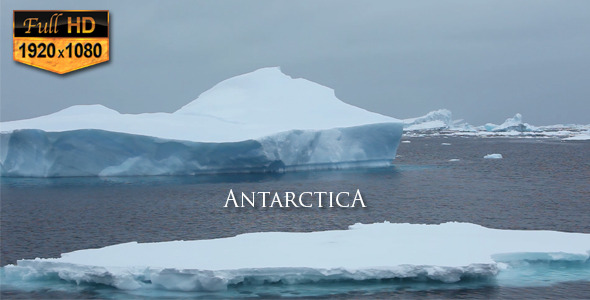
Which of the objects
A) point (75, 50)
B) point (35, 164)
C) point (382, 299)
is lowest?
point (382, 299)

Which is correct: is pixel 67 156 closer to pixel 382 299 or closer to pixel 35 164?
pixel 35 164

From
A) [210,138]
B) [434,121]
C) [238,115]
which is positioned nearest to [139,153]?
[210,138]

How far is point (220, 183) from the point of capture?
Answer: 91.7ft

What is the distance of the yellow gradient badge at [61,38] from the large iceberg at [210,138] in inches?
483

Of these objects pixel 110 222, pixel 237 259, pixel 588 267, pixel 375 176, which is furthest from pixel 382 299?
pixel 375 176

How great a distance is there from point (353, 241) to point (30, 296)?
6075 mm

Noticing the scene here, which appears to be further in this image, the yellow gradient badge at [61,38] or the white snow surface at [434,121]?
the white snow surface at [434,121]

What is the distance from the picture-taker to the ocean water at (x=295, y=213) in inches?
390

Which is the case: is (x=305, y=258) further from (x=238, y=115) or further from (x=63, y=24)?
(x=238, y=115)

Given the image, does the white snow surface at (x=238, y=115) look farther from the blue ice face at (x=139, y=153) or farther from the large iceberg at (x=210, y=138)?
the blue ice face at (x=139, y=153)

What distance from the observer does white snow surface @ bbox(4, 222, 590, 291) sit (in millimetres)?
9844

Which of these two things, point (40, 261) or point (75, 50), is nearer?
point (40, 261)

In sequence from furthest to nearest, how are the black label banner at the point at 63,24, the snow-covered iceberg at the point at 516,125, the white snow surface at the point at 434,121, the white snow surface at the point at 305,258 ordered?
the white snow surface at the point at 434,121, the snow-covered iceberg at the point at 516,125, the black label banner at the point at 63,24, the white snow surface at the point at 305,258

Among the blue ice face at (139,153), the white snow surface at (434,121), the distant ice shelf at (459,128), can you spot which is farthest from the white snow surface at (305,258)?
the white snow surface at (434,121)
